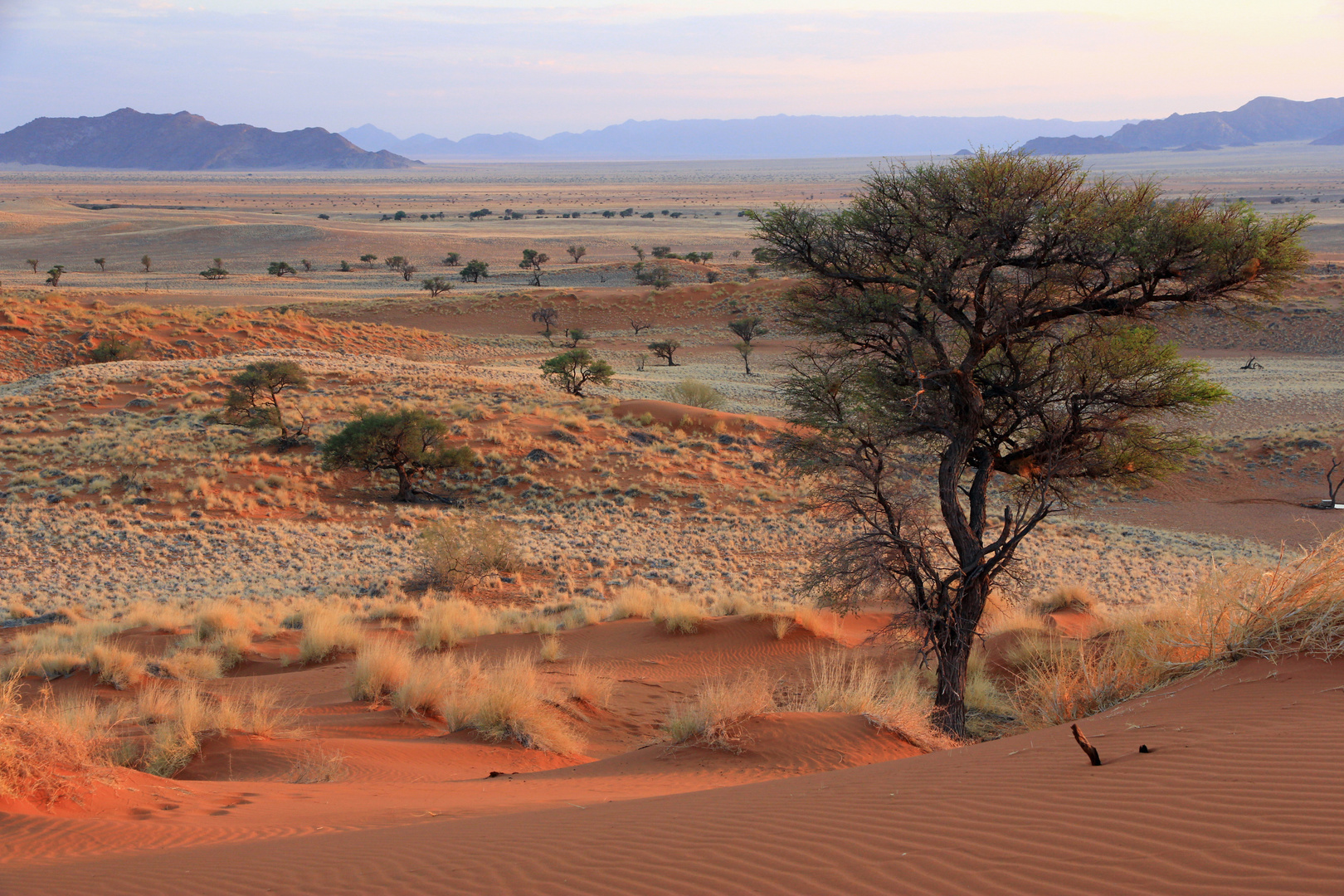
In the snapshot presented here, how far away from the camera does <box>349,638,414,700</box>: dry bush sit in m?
9.78

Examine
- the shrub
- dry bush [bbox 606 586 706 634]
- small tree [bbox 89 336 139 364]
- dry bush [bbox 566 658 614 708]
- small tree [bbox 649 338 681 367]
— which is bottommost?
dry bush [bbox 606 586 706 634]

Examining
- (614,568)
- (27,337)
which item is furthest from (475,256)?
(614,568)

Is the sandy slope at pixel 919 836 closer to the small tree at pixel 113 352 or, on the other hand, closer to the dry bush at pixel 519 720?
the dry bush at pixel 519 720

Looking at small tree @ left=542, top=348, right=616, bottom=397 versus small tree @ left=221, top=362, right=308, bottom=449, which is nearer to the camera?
small tree @ left=221, top=362, right=308, bottom=449

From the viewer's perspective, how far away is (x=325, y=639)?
464 inches

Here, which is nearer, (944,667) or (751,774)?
(751,774)

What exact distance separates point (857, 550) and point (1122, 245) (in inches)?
161

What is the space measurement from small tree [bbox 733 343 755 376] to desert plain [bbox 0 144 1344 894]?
9.42 m

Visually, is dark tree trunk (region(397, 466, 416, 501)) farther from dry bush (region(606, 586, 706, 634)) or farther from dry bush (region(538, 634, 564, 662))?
dry bush (region(538, 634, 564, 662))

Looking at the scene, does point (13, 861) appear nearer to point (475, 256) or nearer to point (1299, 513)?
point (1299, 513)

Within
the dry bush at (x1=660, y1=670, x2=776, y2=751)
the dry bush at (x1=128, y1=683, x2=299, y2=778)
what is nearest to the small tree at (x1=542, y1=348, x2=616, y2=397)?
the dry bush at (x1=128, y1=683, x2=299, y2=778)

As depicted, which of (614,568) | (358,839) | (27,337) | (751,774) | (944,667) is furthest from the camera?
(27,337)

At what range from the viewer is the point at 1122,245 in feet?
27.5

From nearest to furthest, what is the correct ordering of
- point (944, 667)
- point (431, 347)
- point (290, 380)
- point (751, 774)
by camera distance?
point (751, 774) < point (944, 667) < point (290, 380) < point (431, 347)
